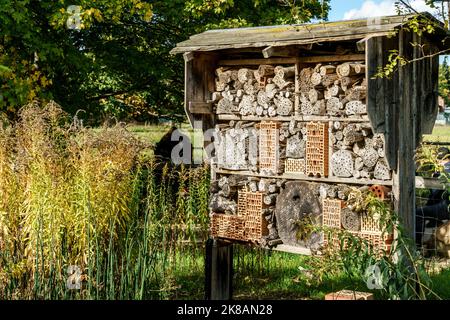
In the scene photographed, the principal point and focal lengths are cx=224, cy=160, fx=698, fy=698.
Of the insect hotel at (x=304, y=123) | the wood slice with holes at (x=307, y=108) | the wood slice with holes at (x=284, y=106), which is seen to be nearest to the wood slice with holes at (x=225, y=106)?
the insect hotel at (x=304, y=123)

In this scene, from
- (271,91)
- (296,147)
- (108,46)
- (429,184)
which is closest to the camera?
(296,147)

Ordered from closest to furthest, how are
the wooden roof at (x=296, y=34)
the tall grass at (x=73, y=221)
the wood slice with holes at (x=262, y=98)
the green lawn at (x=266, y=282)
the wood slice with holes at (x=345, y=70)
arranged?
the tall grass at (x=73, y=221)
the wooden roof at (x=296, y=34)
the wood slice with holes at (x=345, y=70)
the wood slice with holes at (x=262, y=98)
the green lawn at (x=266, y=282)

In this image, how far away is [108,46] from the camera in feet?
40.3

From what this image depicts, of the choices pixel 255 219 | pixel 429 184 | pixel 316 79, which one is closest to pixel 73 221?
pixel 255 219

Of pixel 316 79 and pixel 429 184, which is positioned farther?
pixel 429 184

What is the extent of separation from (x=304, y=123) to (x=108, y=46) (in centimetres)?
648

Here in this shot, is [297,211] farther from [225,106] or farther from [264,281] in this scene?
[225,106]

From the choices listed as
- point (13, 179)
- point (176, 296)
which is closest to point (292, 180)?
point (176, 296)

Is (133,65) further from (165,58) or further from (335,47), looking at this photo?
(335,47)

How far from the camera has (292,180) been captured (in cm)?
683

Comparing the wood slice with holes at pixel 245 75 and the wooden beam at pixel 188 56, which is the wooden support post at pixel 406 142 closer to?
the wood slice with holes at pixel 245 75

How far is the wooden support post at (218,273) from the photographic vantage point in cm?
641

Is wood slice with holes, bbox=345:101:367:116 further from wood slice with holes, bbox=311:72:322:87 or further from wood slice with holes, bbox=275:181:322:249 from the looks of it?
wood slice with holes, bbox=275:181:322:249
